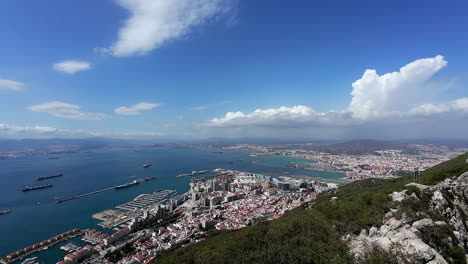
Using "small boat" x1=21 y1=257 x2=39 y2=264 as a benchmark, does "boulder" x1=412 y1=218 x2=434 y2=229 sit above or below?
above

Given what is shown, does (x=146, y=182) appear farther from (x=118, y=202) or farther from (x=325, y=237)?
(x=325, y=237)

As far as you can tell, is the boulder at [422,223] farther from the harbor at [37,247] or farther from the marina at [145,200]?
the marina at [145,200]

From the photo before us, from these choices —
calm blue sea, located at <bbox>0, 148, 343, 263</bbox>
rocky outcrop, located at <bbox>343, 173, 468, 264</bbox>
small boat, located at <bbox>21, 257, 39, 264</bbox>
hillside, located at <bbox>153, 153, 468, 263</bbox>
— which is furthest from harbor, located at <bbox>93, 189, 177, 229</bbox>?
rocky outcrop, located at <bbox>343, 173, 468, 264</bbox>

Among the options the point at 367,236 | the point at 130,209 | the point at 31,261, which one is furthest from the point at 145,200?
the point at 367,236

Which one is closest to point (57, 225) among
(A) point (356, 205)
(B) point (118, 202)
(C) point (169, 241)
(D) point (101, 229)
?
(D) point (101, 229)

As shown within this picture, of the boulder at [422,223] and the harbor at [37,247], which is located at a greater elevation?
the boulder at [422,223]

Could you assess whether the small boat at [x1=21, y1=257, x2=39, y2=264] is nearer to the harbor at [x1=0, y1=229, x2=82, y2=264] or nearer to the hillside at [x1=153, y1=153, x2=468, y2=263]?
the harbor at [x1=0, y1=229, x2=82, y2=264]

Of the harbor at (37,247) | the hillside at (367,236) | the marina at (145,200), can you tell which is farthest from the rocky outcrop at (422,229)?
the marina at (145,200)

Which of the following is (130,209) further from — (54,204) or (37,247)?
(54,204)
